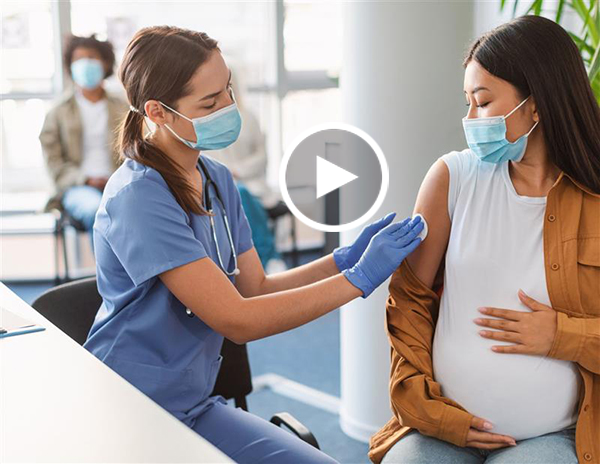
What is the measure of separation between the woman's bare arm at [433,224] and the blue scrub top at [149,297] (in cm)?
44

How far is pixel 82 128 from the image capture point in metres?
4.36

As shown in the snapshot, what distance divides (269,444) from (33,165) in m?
3.93

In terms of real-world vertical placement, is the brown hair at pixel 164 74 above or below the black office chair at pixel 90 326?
above

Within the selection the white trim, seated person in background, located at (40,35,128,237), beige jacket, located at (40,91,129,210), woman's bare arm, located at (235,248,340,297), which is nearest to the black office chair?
woman's bare arm, located at (235,248,340,297)

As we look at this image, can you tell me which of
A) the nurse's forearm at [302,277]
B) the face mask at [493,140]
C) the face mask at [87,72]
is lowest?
the nurse's forearm at [302,277]

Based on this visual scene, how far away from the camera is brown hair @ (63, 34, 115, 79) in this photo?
443 cm

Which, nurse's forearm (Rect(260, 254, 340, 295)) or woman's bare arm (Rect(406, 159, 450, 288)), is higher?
woman's bare arm (Rect(406, 159, 450, 288))

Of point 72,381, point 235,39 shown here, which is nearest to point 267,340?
point 235,39

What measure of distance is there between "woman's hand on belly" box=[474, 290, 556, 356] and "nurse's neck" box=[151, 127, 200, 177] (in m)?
0.69

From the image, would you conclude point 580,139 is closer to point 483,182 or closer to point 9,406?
point 483,182

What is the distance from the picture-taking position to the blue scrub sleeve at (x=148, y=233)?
150 cm

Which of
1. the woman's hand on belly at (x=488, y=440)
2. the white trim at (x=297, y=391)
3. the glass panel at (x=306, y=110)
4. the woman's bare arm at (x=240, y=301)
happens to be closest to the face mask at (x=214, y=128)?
the woman's bare arm at (x=240, y=301)

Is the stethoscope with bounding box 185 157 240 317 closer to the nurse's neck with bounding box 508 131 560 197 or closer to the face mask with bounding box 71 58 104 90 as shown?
the nurse's neck with bounding box 508 131 560 197

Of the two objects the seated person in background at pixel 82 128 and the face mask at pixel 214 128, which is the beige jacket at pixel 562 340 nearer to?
the face mask at pixel 214 128
